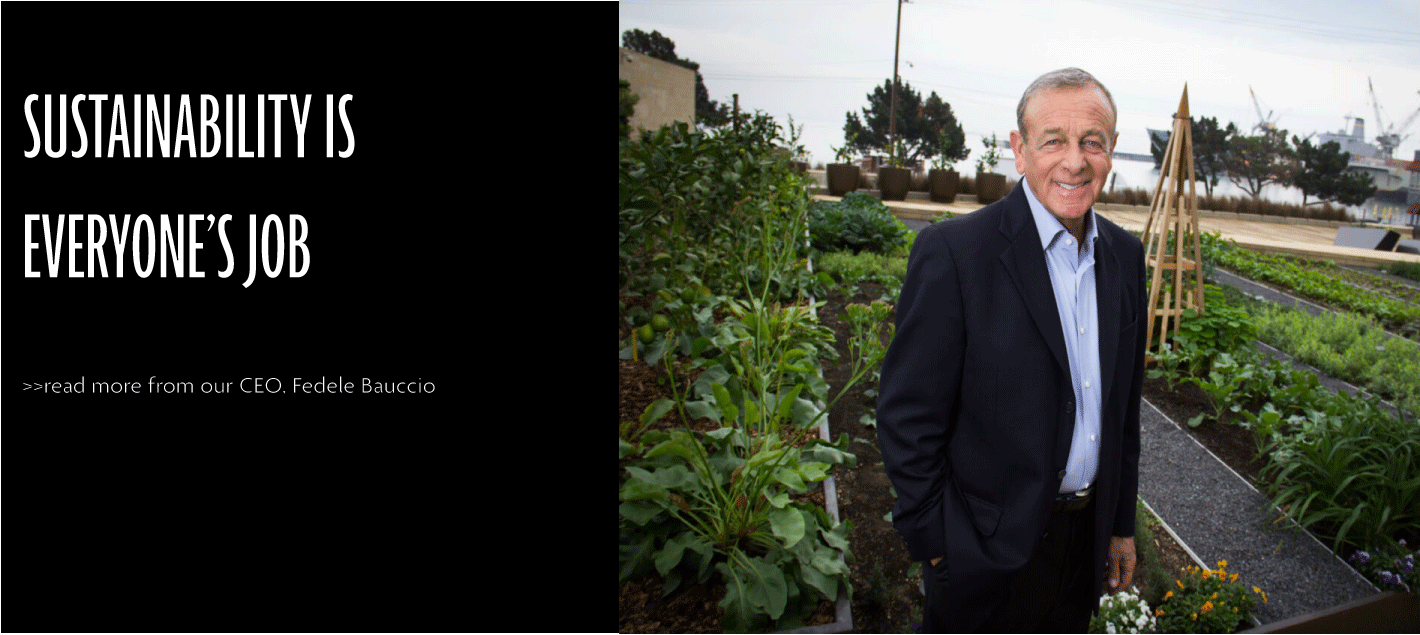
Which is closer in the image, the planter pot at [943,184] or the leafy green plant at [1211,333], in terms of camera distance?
the leafy green plant at [1211,333]

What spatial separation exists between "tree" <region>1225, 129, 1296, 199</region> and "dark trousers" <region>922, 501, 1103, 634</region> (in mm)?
27722

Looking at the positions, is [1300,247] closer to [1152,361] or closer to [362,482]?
[1152,361]

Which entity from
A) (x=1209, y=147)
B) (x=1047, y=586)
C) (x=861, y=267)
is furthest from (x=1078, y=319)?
(x=1209, y=147)

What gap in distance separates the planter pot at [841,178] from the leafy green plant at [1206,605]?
12.5m

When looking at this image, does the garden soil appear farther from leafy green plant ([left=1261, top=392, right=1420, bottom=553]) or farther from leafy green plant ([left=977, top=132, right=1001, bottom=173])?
leafy green plant ([left=977, top=132, right=1001, bottom=173])

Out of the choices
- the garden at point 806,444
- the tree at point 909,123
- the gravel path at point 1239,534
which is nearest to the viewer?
the garden at point 806,444

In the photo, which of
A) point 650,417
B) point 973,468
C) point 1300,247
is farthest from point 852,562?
point 1300,247

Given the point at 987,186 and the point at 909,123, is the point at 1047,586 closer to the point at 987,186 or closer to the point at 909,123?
the point at 987,186

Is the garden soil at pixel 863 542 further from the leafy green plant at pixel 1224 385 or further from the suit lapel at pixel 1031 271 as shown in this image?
the suit lapel at pixel 1031 271

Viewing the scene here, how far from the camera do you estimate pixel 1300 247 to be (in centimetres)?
997

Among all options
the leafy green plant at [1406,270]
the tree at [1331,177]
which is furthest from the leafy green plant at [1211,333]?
the tree at [1331,177]

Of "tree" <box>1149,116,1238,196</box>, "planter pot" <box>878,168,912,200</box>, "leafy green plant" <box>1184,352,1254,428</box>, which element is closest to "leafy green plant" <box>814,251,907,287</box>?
"leafy green plant" <box>1184,352,1254,428</box>

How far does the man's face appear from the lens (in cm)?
116

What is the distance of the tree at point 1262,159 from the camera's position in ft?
76.3
